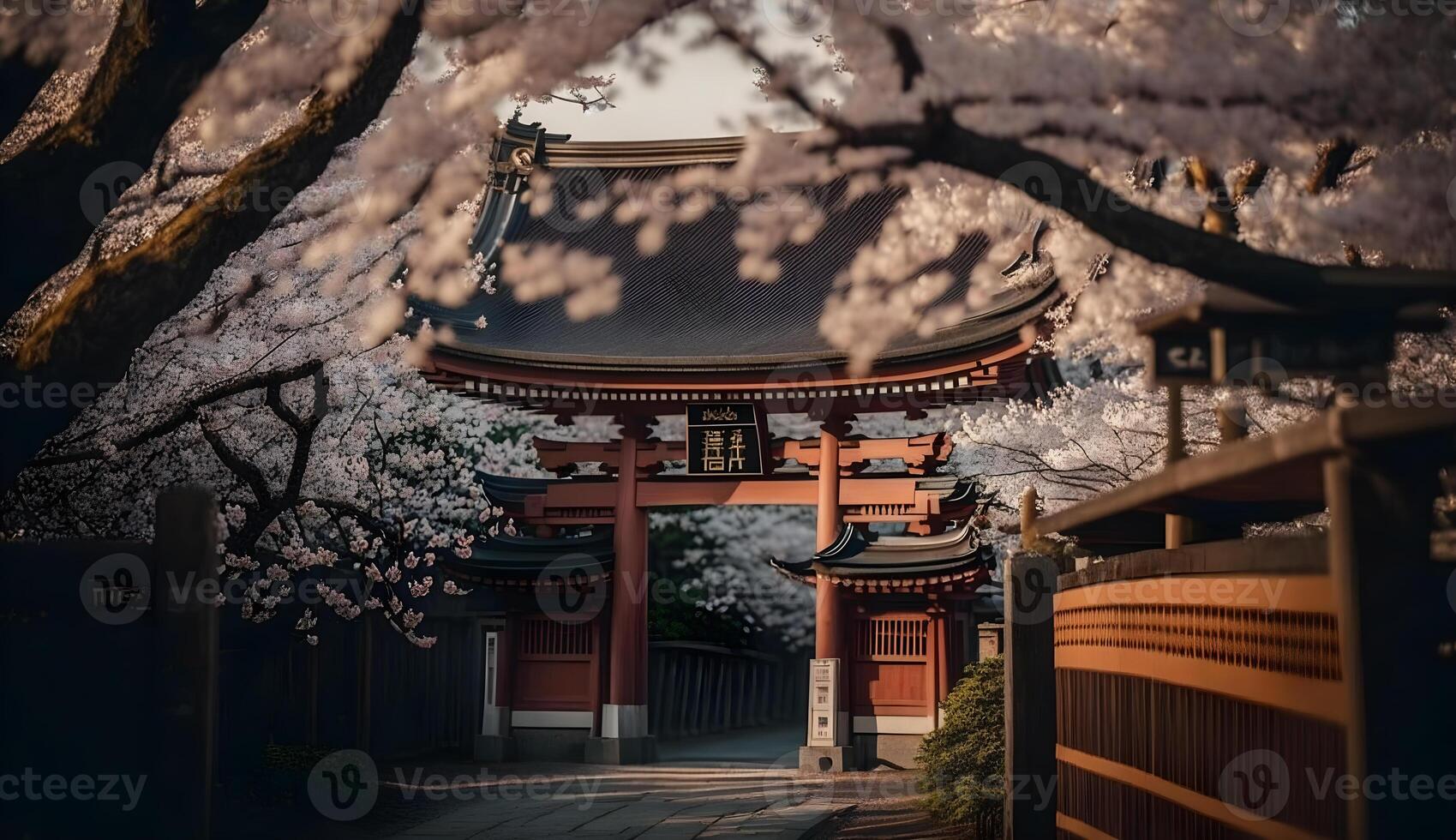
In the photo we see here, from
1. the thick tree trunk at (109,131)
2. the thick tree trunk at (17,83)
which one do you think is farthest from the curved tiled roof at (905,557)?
the thick tree trunk at (109,131)

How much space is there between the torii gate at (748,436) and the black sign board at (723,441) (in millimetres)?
64

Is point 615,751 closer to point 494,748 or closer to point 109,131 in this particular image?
point 494,748

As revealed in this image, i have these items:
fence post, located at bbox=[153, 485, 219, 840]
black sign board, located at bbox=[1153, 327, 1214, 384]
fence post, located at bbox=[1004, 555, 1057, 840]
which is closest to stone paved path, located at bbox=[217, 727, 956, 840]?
fence post, located at bbox=[1004, 555, 1057, 840]

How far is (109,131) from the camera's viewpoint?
6684 millimetres

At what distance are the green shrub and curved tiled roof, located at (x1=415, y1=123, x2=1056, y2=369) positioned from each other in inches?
220

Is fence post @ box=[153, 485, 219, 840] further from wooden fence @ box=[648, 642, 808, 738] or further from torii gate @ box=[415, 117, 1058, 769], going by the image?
wooden fence @ box=[648, 642, 808, 738]

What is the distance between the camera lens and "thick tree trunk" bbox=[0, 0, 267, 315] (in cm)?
658

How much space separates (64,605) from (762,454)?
14080 millimetres

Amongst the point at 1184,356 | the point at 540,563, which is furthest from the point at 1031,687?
the point at 540,563

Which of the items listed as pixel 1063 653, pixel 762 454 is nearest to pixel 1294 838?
pixel 1063 653

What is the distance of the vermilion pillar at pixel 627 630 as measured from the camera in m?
20.3

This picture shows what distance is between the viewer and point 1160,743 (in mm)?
6113

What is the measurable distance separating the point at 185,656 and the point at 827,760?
13568mm

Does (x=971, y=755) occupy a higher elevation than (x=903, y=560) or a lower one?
lower
